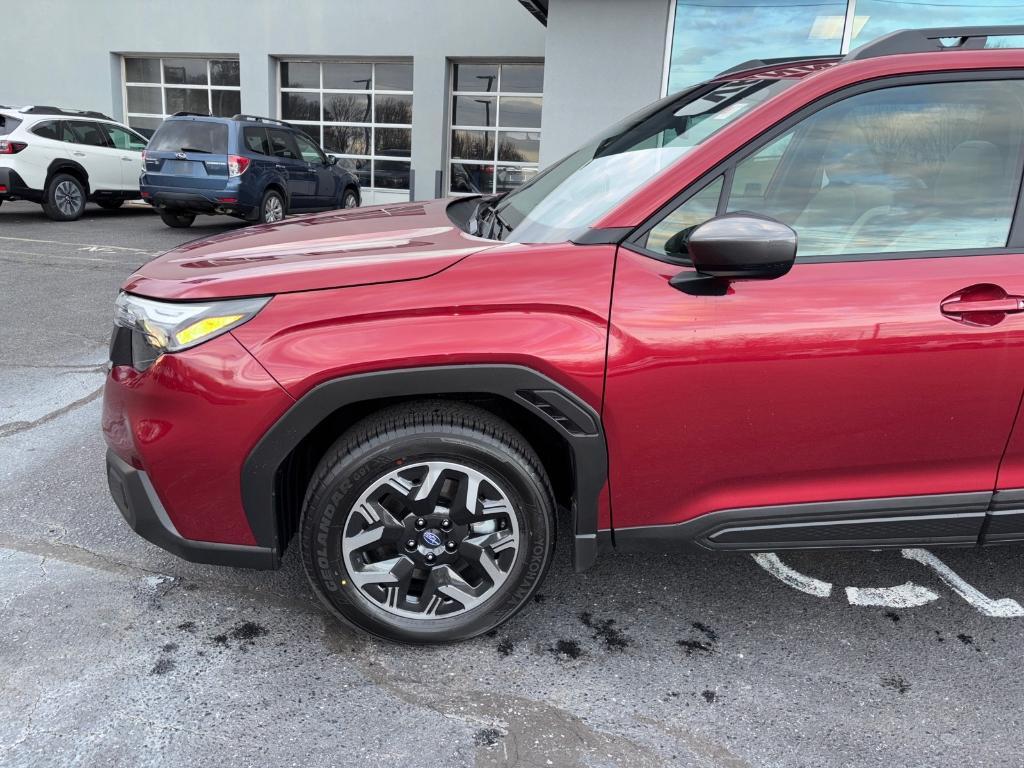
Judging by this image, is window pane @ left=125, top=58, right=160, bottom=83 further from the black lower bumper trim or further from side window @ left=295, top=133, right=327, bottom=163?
the black lower bumper trim

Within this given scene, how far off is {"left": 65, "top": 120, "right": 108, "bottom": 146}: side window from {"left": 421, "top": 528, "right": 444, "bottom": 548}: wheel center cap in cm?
1320

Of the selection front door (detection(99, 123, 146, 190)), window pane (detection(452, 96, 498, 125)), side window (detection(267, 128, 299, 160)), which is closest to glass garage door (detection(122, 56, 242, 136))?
front door (detection(99, 123, 146, 190))

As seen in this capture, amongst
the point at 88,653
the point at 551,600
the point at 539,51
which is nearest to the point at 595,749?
the point at 551,600

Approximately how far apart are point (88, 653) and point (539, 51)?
15.2 meters

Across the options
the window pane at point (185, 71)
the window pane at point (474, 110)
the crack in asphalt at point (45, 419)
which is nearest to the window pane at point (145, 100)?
the window pane at point (185, 71)

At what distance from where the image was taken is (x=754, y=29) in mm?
9867

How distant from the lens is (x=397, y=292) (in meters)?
2.14

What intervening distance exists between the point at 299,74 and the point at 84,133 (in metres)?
5.71

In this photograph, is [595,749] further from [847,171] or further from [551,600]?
[847,171]

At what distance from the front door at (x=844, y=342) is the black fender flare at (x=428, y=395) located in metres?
0.08

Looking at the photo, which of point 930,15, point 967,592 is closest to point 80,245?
point 967,592

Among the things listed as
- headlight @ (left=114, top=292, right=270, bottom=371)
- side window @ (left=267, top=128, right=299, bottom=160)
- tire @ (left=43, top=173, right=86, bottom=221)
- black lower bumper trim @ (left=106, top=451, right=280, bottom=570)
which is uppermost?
side window @ (left=267, top=128, right=299, bottom=160)

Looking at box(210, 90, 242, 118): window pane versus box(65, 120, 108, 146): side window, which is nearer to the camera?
box(65, 120, 108, 146): side window

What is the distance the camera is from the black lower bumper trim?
228 cm
